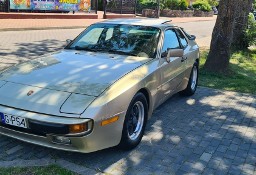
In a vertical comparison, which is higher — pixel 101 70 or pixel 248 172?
pixel 101 70

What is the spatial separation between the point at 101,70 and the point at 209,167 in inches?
68.9

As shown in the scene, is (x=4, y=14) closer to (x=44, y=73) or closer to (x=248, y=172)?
(x=44, y=73)

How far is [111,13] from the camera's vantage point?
85.6ft

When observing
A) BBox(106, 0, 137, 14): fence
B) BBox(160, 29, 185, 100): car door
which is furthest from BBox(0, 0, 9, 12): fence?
BBox(160, 29, 185, 100): car door

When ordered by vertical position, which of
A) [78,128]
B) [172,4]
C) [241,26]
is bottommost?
[78,128]

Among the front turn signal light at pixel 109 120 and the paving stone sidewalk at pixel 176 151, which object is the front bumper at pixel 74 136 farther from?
the paving stone sidewalk at pixel 176 151

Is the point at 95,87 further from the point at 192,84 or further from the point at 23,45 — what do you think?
the point at 23,45

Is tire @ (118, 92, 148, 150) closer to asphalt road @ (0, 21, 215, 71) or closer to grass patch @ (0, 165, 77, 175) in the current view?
grass patch @ (0, 165, 77, 175)

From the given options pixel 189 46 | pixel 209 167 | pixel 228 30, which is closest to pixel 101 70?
pixel 209 167

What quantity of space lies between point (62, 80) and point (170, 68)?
187 centimetres

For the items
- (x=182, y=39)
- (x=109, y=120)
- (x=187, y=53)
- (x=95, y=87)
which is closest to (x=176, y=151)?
(x=109, y=120)

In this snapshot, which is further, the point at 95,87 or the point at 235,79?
the point at 235,79

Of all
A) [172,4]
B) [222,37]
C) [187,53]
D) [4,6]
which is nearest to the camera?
[187,53]

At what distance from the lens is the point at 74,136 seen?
340 cm
